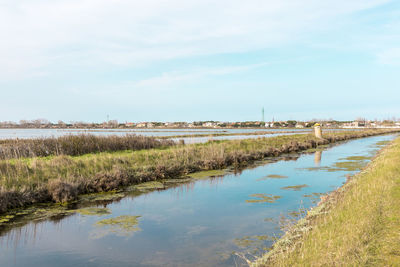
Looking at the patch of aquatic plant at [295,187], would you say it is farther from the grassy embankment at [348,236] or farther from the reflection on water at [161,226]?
the grassy embankment at [348,236]

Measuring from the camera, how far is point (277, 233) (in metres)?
7.68

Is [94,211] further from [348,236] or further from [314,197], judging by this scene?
[314,197]

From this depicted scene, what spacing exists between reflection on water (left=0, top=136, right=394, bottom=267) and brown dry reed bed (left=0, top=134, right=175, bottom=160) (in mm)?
10281

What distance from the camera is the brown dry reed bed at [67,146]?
64.7 ft

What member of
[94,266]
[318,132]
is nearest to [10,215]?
[94,266]

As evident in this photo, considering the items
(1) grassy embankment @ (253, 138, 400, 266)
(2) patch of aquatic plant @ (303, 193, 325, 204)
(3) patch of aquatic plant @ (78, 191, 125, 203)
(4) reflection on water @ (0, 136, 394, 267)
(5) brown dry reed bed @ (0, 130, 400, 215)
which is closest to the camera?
(1) grassy embankment @ (253, 138, 400, 266)

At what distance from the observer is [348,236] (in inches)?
223

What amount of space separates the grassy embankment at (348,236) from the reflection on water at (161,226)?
92cm

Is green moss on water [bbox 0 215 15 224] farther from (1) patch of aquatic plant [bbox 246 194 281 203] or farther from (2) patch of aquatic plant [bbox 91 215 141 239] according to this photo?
(1) patch of aquatic plant [bbox 246 194 281 203]

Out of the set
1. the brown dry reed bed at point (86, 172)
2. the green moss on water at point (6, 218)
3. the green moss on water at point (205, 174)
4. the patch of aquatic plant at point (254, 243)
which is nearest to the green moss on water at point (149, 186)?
the brown dry reed bed at point (86, 172)

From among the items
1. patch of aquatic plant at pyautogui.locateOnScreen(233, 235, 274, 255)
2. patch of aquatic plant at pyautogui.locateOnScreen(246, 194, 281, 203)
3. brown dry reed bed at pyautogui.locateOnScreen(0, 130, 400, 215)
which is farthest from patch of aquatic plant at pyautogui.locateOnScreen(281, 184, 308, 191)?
brown dry reed bed at pyautogui.locateOnScreen(0, 130, 400, 215)

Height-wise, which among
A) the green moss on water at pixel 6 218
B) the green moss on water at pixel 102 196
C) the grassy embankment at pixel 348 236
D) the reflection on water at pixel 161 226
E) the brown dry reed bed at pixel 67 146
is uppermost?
the brown dry reed bed at pixel 67 146

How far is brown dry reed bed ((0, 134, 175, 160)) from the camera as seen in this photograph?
Result: 19734mm

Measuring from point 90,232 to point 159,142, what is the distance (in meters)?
21.0
